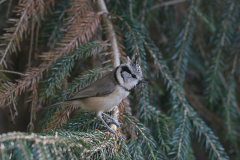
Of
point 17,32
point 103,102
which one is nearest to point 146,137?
point 103,102

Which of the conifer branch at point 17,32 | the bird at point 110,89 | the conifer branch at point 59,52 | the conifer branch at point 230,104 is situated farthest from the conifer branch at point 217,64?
the conifer branch at point 17,32

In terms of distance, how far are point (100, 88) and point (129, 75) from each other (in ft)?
0.82

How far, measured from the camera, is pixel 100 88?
74.6 inches

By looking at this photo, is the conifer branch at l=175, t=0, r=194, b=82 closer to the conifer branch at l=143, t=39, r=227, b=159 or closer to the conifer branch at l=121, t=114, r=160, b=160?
the conifer branch at l=143, t=39, r=227, b=159

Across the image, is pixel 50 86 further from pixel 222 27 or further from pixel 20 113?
pixel 222 27

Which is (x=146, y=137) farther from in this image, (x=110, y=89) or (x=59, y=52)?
(x=59, y=52)

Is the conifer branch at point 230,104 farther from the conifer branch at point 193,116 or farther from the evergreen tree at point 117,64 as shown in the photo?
the conifer branch at point 193,116

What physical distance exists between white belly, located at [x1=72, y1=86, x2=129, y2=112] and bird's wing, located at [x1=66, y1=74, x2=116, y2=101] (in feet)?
0.14

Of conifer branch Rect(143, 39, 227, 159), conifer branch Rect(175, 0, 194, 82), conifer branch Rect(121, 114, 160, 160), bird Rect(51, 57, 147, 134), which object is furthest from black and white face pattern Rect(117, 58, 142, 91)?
conifer branch Rect(175, 0, 194, 82)

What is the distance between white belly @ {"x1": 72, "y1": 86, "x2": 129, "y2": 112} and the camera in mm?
1799

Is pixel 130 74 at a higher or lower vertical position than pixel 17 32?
lower

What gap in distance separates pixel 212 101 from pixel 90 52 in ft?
4.01

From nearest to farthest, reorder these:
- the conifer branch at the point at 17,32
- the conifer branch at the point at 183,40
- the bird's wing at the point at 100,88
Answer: the conifer branch at the point at 17,32
the bird's wing at the point at 100,88
the conifer branch at the point at 183,40

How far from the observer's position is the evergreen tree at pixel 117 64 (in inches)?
62.1
